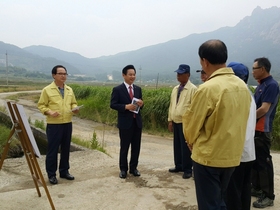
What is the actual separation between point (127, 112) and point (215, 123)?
8.19 feet

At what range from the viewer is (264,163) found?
3541 mm

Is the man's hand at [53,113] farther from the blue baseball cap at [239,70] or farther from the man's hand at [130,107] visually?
the blue baseball cap at [239,70]

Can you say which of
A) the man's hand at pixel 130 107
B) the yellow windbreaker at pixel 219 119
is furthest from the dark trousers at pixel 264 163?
the man's hand at pixel 130 107

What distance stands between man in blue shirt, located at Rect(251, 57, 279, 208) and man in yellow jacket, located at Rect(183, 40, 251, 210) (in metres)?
1.27

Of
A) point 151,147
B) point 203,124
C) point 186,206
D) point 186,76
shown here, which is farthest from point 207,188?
point 151,147

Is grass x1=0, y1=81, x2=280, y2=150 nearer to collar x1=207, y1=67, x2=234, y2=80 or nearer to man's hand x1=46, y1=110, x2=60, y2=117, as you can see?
man's hand x1=46, y1=110, x2=60, y2=117

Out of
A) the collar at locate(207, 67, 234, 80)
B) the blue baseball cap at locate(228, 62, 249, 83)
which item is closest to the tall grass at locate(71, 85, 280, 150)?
the blue baseball cap at locate(228, 62, 249, 83)

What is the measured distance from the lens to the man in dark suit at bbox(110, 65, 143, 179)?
457cm

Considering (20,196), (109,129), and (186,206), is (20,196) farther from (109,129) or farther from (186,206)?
(109,129)

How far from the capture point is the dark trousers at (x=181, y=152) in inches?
186

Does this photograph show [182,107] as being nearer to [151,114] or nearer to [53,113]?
[53,113]

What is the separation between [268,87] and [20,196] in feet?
11.5

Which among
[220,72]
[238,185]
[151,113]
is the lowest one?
[151,113]

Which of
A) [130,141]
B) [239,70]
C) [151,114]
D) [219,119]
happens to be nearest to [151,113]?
[151,114]
